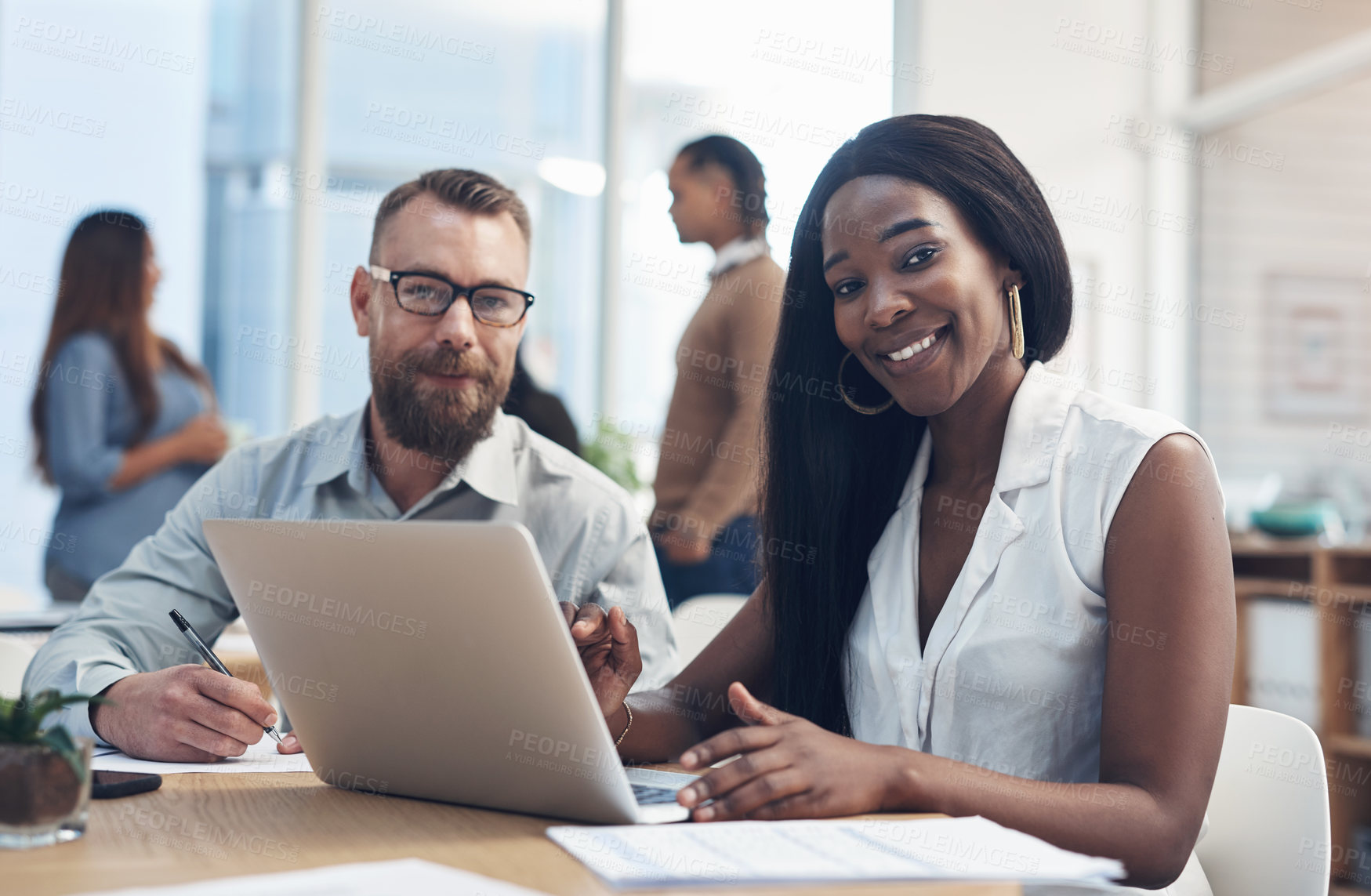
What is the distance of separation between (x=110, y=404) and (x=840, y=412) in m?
2.46

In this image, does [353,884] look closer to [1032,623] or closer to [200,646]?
[200,646]

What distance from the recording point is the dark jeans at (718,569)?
10.6 ft

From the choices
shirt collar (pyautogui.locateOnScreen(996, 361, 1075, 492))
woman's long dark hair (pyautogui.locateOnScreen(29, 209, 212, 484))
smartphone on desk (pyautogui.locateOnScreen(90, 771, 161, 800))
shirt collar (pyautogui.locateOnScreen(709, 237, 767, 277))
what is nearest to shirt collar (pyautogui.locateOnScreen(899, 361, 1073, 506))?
shirt collar (pyautogui.locateOnScreen(996, 361, 1075, 492))

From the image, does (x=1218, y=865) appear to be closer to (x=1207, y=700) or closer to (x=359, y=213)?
→ (x=1207, y=700)

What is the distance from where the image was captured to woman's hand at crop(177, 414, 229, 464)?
3318mm

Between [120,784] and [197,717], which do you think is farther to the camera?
[197,717]

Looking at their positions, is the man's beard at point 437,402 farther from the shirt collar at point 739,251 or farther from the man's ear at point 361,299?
the shirt collar at point 739,251

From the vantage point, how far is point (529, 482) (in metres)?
1.84

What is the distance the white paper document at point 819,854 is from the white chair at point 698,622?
114 centimetres

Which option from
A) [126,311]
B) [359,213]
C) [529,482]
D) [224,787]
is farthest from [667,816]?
[359,213]

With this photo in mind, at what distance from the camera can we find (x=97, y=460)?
3207mm

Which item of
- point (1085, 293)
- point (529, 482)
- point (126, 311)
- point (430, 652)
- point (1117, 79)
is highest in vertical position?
point (1117, 79)

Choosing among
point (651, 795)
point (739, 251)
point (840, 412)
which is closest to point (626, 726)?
point (651, 795)

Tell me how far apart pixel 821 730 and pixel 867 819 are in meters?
0.09
